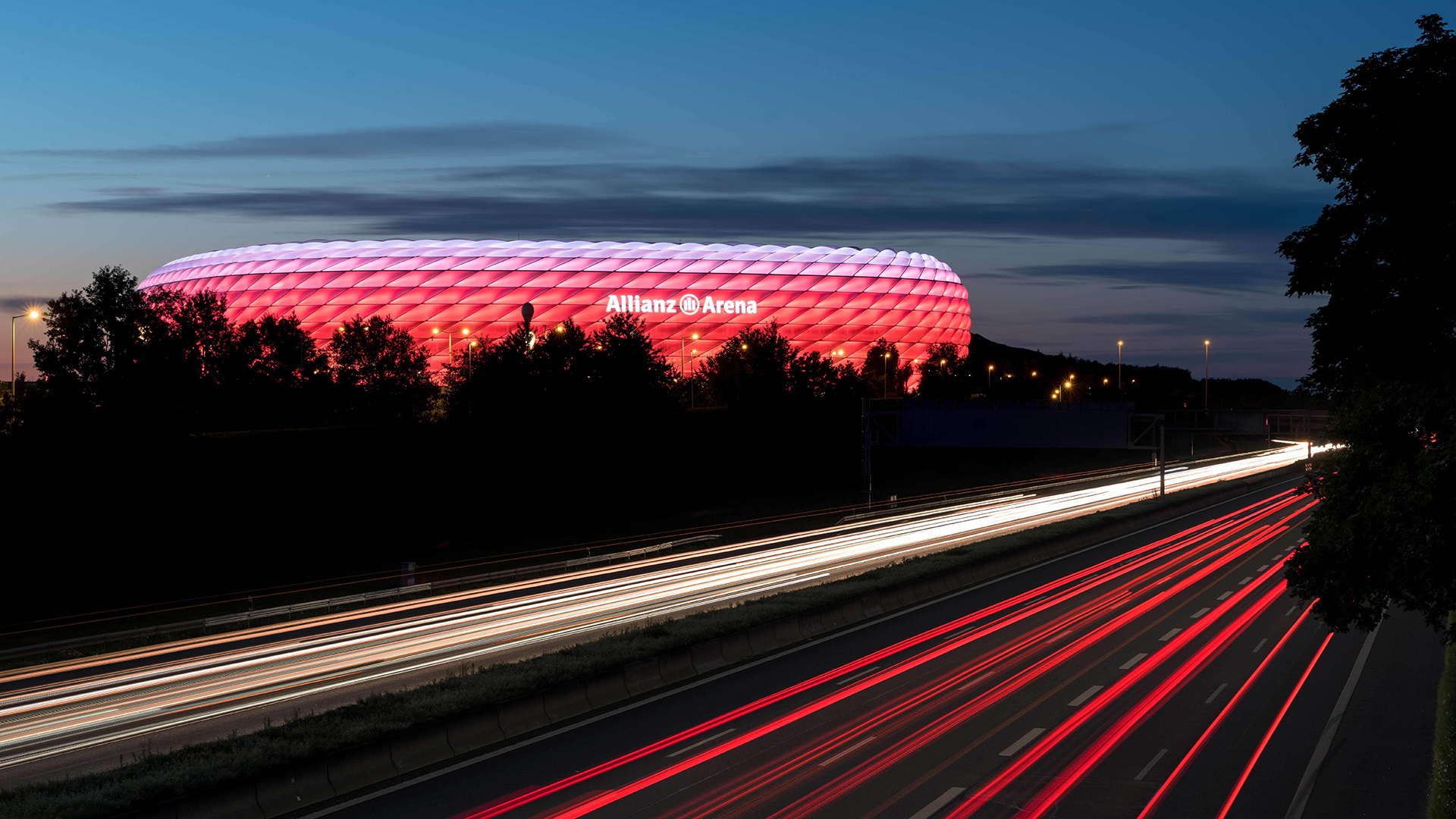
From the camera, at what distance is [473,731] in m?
15.4

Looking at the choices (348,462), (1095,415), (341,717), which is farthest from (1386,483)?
(1095,415)

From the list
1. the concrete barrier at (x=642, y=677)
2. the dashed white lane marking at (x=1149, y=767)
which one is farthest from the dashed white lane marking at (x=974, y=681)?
the concrete barrier at (x=642, y=677)

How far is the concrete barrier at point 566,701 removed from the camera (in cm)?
1686

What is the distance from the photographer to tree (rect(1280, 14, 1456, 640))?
14641 millimetres

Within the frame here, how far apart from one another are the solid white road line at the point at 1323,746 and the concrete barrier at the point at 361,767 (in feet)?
30.2

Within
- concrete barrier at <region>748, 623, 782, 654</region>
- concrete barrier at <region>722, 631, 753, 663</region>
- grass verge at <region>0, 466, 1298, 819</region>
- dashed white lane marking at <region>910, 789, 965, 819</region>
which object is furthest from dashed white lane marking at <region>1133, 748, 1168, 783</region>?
concrete barrier at <region>748, 623, 782, 654</region>

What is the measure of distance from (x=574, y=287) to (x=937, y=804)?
133174 mm

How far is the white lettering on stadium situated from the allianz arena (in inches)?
4.8

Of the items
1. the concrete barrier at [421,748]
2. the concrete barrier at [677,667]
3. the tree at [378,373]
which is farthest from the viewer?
the tree at [378,373]

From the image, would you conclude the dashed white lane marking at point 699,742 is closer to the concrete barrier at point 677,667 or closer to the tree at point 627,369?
the concrete barrier at point 677,667

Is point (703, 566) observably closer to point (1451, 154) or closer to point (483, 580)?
point (483, 580)

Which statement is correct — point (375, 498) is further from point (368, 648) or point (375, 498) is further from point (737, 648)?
point (737, 648)

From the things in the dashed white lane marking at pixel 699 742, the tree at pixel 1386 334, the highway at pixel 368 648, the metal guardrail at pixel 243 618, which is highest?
the tree at pixel 1386 334

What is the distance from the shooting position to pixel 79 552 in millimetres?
41594
